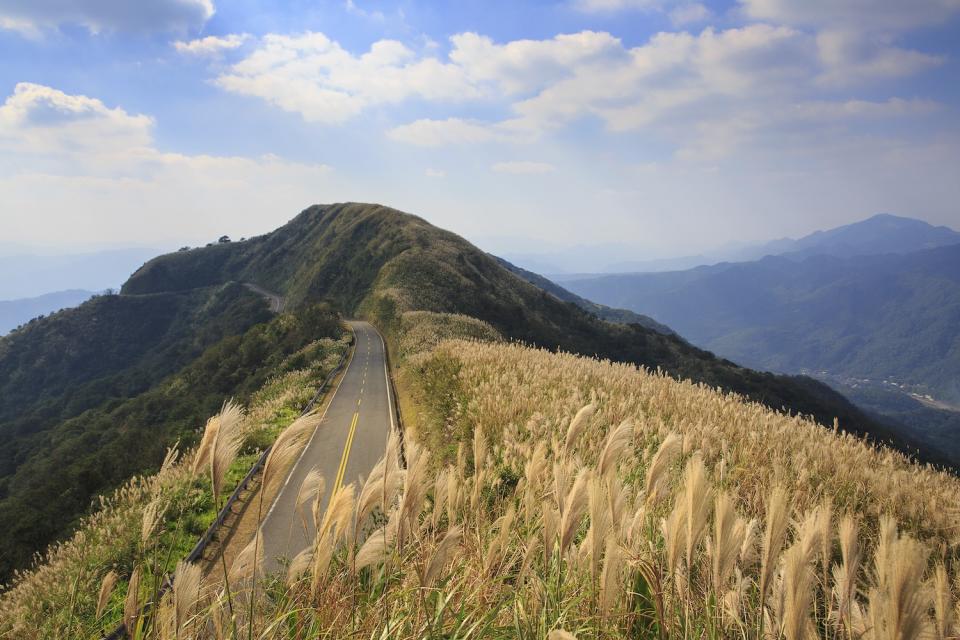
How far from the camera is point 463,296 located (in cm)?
6719

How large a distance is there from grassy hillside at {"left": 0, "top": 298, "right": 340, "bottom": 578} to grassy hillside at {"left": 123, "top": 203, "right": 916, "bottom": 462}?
1310cm

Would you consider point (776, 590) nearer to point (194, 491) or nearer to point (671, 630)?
point (671, 630)

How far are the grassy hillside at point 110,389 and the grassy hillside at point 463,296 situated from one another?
1310cm

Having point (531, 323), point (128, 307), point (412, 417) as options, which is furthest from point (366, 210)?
point (412, 417)

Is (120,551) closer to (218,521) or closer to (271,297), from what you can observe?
(218,521)

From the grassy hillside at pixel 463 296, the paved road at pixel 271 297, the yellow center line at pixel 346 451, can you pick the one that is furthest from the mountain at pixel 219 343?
Answer: the yellow center line at pixel 346 451

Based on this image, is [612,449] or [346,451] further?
[346,451]

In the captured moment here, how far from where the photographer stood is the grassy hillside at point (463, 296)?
6097 cm

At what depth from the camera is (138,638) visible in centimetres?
259

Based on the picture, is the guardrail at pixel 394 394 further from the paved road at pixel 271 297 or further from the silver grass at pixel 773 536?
the paved road at pixel 271 297

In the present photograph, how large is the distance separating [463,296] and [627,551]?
64726 mm

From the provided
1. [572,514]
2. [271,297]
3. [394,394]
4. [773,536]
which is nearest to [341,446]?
[394,394]

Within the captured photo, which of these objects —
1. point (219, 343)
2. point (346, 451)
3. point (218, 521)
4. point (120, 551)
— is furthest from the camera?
point (219, 343)

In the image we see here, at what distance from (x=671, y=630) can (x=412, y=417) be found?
61.4 ft
